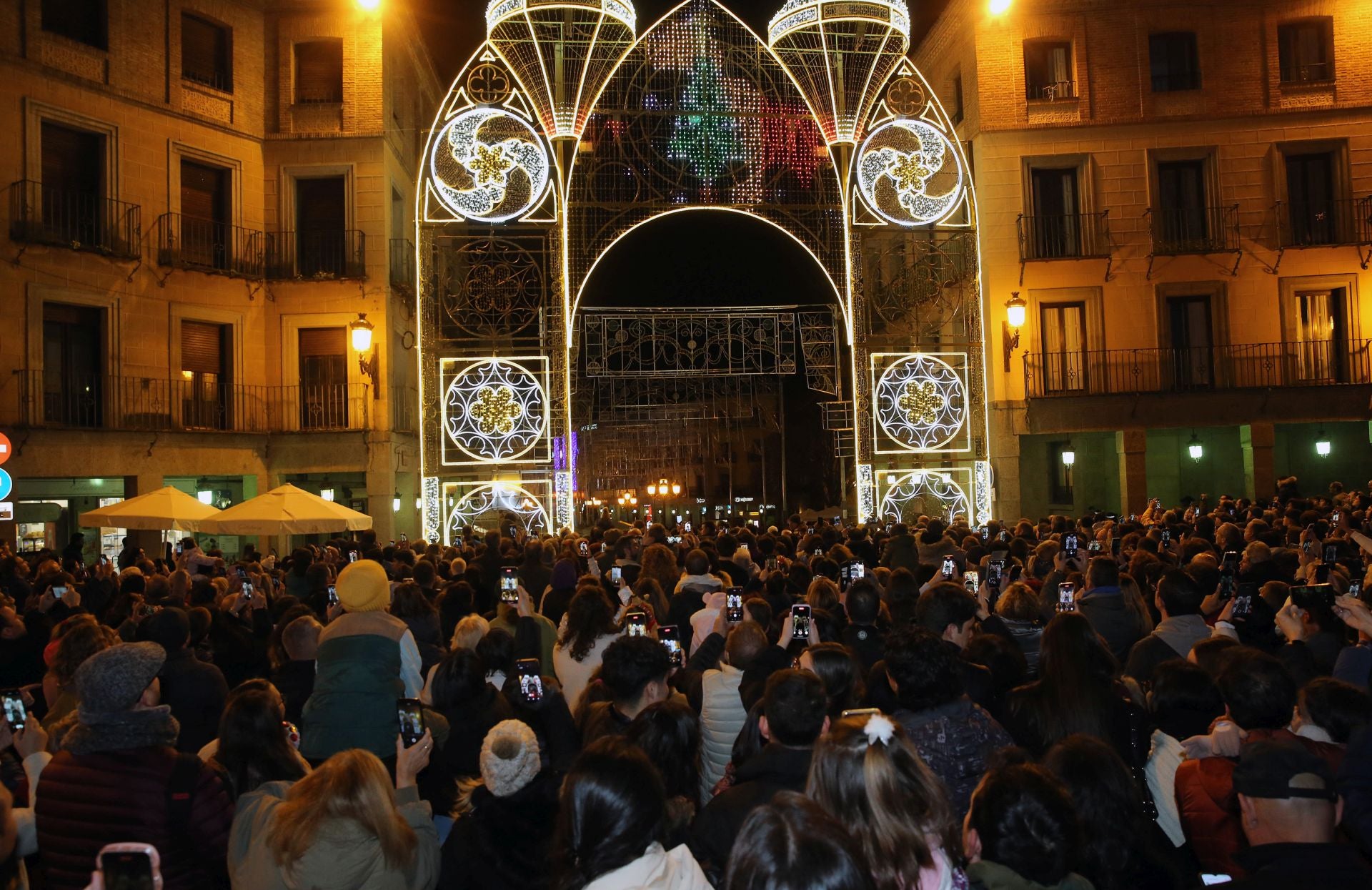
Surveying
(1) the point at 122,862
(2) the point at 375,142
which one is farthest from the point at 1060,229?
(1) the point at 122,862

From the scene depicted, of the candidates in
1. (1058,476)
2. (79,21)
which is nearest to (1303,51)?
(1058,476)

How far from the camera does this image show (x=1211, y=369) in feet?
82.7

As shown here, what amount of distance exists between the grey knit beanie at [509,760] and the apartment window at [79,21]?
2089 cm

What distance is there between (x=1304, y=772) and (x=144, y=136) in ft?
74.9

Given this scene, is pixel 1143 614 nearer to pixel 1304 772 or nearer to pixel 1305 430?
pixel 1304 772

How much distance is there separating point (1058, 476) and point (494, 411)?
53.3 feet

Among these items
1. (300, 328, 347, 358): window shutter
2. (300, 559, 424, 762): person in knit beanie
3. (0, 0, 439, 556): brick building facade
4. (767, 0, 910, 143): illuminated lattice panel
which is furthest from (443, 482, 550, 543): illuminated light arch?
(300, 559, 424, 762): person in knit beanie

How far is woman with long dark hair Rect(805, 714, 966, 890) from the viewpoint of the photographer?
11.7 ft

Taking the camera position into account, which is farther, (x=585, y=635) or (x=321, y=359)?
(x=321, y=359)

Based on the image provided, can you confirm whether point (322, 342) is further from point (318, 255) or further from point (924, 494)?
point (924, 494)

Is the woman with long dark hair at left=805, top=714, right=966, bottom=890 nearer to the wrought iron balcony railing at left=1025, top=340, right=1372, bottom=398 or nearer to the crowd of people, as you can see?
the crowd of people

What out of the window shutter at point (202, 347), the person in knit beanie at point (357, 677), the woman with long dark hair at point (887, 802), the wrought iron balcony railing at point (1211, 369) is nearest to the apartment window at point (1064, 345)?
the wrought iron balcony railing at point (1211, 369)

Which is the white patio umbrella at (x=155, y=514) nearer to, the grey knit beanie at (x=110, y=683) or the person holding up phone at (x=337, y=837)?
the grey knit beanie at (x=110, y=683)

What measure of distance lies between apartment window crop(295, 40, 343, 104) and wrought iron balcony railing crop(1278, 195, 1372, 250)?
65.5ft
